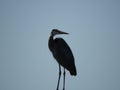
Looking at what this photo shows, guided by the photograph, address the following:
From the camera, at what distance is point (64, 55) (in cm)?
2070

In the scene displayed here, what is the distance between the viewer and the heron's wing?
20.5 m

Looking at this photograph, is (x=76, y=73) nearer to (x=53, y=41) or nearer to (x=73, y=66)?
(x=73, y=66)

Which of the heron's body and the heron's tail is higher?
the heron's body

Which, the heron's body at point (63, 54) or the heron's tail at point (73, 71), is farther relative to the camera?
the heron's body at point (63, 54)

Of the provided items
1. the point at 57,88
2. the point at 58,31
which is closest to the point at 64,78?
the point at 57,88

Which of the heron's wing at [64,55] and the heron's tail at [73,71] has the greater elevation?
the heron's wing at [64,55]

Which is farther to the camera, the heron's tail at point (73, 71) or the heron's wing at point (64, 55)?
the heron's wing at point (64, 55)

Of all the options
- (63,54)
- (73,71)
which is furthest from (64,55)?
(73,71)

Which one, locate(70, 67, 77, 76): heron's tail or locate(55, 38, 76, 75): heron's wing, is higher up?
locate(55, 38, 76, 75): heron's wing

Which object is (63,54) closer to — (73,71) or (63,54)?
(63,54)

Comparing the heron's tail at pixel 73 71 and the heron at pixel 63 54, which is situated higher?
the heron at pixel 63 54

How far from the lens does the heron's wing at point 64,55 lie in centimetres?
2048

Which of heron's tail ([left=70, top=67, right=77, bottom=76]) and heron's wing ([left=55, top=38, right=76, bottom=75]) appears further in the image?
heron's wing ([left=55, top=38, right=76, bottom=75])

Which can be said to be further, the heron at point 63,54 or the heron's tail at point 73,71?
the heron at point 63,54
